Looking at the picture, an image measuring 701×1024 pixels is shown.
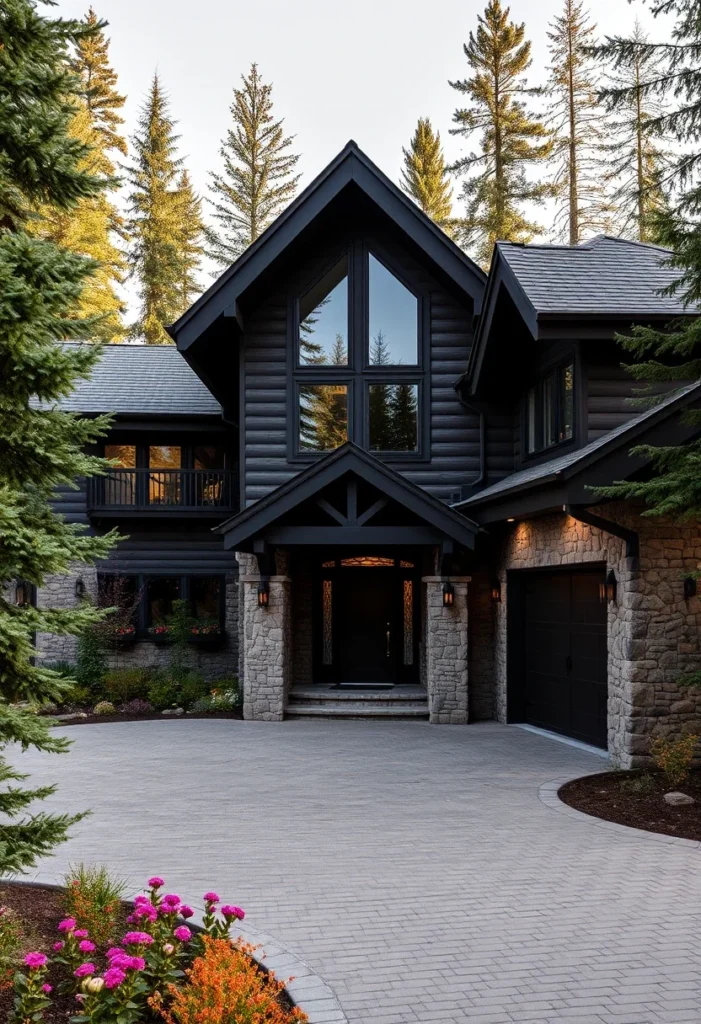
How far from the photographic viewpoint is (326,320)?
1596 centimetres

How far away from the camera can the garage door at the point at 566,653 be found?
11.5 metres

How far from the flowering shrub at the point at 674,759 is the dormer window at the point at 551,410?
14.7 feet

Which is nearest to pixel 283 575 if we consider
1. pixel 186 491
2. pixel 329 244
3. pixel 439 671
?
pixel 439 671

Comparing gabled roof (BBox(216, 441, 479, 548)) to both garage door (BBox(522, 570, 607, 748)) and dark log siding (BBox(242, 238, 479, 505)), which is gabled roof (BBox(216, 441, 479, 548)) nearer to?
garage door (BBox(522, 570, 607, 748))

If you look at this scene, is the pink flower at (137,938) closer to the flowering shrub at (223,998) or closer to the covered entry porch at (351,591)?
the flowering shrub at (223,998)

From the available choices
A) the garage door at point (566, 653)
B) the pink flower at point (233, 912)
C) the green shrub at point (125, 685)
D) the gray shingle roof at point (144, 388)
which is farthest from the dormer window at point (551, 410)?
the pink flower at point (233, 912)

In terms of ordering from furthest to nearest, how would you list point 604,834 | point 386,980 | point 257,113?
point 257,113, point 604,834, point 386,980

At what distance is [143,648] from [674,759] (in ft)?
39.9

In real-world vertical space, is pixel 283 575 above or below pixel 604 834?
above

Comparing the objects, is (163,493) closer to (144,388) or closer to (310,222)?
(144,388)

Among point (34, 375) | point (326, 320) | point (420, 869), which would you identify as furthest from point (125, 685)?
point (34, 375)

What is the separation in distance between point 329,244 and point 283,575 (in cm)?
611

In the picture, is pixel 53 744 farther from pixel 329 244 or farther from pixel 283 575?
pixel 329 244

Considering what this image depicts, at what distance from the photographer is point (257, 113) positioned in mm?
35188
